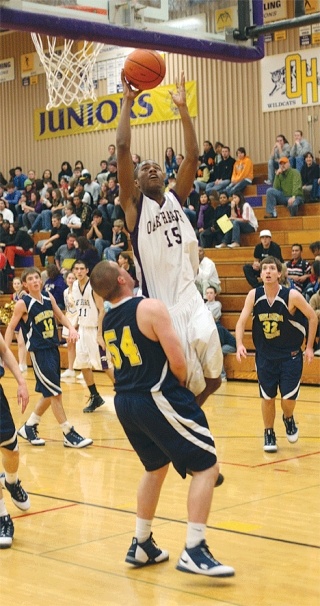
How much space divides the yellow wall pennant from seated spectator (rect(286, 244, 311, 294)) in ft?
21.8

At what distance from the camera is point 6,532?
5266 millimetres

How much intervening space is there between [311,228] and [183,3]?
31.6 ft

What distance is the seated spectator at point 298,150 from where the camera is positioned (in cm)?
1636

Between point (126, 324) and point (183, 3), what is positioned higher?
point (183, 3)

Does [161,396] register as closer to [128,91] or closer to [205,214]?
[128,91]

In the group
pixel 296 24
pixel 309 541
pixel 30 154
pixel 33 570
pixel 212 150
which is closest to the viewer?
pixel 33 570

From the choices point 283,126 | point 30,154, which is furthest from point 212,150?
point 30,154

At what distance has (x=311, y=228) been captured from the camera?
15289 millimetres

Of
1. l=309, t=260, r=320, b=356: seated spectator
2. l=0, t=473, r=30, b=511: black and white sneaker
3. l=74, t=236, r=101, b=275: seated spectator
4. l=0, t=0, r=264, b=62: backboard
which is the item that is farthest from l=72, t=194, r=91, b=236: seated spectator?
l=0, t=473, r=30, b=511: black and white sneaker

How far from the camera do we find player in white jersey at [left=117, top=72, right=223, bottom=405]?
4656 mm

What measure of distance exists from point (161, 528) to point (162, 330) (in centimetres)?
168

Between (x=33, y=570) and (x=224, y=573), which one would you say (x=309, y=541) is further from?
(x=33, y=570)

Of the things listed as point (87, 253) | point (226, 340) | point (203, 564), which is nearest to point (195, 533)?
point (203, 564)

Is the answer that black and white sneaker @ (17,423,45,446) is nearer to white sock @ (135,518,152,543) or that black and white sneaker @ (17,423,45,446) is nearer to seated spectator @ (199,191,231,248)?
white sock @ (135,518,152,543)
